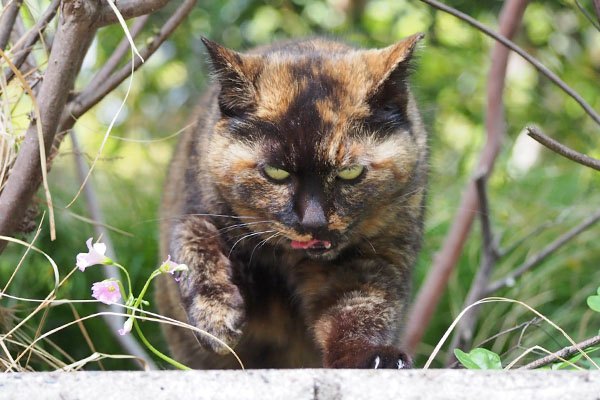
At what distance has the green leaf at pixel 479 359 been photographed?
1.65 meters

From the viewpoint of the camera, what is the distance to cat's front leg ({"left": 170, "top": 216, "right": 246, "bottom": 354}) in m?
2.12

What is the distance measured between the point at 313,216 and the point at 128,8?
748 millimetres

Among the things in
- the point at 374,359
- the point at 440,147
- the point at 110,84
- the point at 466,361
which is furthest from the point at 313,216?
the point at 440,147

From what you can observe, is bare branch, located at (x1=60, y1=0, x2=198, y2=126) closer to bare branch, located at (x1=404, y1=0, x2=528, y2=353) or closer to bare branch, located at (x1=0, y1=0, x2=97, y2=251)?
bare branch, located at (x1=0, y1=0, x2=97, y2=251)

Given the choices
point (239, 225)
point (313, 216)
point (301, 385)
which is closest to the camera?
point (301, 385)

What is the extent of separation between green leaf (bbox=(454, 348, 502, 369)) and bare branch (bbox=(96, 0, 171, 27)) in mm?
1153

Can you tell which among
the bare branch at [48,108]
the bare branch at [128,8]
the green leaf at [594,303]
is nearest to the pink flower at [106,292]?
the bare branch at [48,108]

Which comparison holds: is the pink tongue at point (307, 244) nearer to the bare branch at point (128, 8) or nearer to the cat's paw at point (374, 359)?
the cat's paw at point (374, 359)

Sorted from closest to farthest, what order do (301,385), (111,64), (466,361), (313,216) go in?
(301,385) → (466,361) → (313,216) → (111,64)

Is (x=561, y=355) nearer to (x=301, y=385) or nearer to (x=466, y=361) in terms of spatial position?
(x=466, y=361)

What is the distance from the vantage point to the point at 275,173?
7.00 feet

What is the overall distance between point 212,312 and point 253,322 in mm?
472

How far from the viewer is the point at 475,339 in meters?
3.75

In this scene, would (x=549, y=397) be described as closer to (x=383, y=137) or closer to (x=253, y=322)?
(x=383, y=137)
